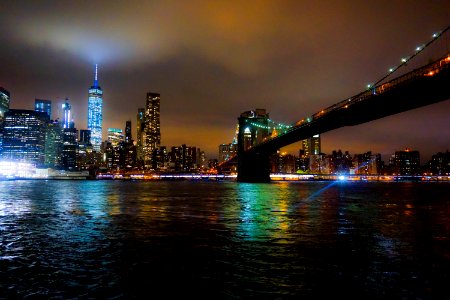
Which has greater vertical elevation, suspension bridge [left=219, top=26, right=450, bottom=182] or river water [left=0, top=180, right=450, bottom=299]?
suspension bridge [left=219, top=26, right=450, bottom=182]

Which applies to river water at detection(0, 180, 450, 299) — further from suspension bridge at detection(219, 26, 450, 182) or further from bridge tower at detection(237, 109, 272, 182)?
bridge tower at detection(237, 109, 272, 182)

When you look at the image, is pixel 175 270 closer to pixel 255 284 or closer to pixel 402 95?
pixel 255 284

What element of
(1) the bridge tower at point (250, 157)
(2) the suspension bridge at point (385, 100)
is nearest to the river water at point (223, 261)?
(2) the suspension bridge at point (385, 100)

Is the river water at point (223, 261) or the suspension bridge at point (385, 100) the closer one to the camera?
the river water at point (223, 261)

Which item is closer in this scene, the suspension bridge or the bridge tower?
the suspension bridge

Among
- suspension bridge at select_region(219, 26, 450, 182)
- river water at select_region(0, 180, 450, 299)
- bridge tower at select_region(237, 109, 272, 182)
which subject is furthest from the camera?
bridge tower at select_region(237, 109, 272, 182)

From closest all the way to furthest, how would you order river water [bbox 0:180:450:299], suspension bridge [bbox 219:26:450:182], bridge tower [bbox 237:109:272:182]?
river water [bbox 0:180:450:299] < suspension bridge [bbox 219:26:450:182] < bridge tower [bbox 237:109:272:182]

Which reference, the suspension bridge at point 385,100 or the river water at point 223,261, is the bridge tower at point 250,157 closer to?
the suspension bridge at point 385,100

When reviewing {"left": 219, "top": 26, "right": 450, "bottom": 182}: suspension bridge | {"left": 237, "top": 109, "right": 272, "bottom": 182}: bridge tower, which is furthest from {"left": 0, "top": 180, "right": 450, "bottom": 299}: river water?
{"left": 237, "top": 109, "right": 272, "bottom": 182}: bridge tower

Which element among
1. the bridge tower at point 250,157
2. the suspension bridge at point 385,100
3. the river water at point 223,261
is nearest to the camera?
the river water at point 223,261

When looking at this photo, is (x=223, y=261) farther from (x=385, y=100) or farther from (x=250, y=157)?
(x=250, y=157)

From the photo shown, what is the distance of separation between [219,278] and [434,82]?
116 feet

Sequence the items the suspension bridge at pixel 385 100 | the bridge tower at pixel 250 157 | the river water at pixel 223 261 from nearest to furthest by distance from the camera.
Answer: the river water at pixel 223 261
the suspension bridge at pixel 385 100
the bridge tower at pixel 250 157

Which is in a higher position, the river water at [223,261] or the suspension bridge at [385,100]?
the suspension bridge at [385,100]
